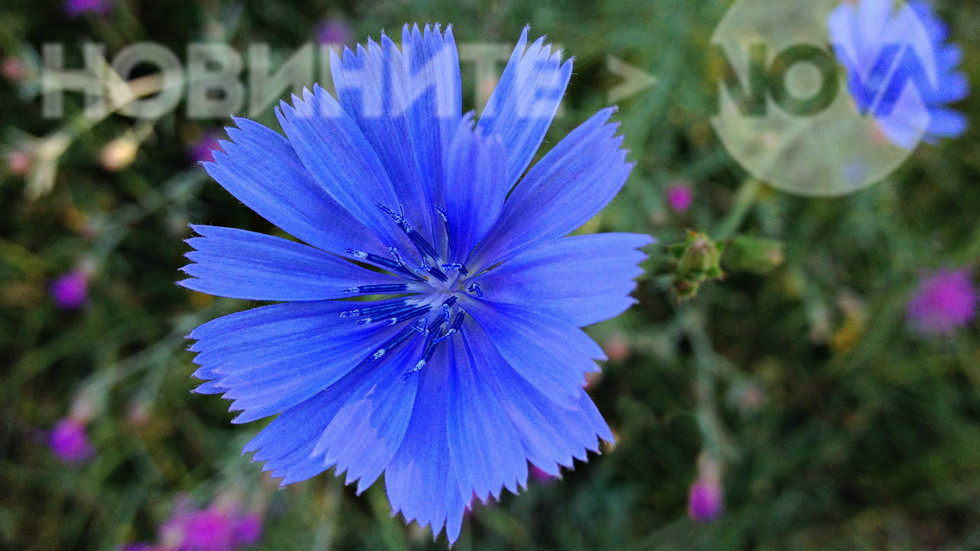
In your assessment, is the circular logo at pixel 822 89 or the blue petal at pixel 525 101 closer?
the blue petal at pixel 525 101

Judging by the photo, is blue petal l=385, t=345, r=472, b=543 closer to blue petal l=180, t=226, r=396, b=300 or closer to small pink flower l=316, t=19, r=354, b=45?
blue petal l=180, t=226, r=396, b=300

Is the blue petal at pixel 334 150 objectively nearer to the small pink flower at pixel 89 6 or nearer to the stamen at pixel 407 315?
the stamen at pixel 407 315

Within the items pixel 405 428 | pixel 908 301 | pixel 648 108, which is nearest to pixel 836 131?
pixel 648 108

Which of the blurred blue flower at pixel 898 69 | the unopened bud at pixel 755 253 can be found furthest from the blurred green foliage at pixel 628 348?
the unopened bud at pixel 755 253

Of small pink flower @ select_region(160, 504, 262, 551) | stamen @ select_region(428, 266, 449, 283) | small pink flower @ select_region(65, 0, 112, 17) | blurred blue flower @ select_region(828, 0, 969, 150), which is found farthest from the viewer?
small pink flower @ select_region(65, 0, 112, 17)

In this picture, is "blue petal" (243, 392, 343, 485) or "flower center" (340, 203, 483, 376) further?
"flower center" (340, 203, 483, 376)

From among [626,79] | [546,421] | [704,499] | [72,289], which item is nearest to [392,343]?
[546,421]

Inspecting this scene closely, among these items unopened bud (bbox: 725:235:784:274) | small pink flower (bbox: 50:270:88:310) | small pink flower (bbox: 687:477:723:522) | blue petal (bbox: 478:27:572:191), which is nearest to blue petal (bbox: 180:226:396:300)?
blue petal (bbox: 478:27:572:191)
